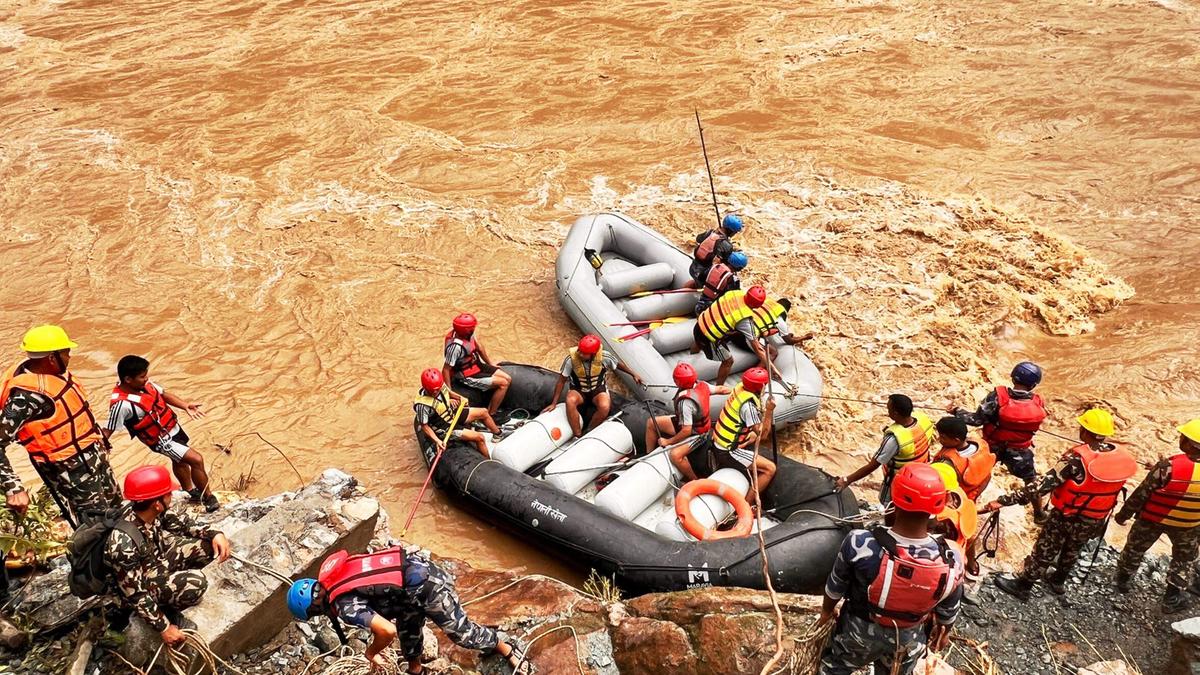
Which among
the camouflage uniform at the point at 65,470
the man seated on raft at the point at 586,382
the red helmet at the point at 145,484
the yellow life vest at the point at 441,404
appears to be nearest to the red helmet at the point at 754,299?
the man seated on raft at the point at 586,382

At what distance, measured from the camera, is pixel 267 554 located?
4129 mm

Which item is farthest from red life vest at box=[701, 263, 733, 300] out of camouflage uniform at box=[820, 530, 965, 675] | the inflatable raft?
camouflage uniform at box=[820, 530, 965, 675]

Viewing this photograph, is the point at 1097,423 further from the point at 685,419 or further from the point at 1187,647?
the point at 685,419

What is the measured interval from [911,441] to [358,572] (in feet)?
10.6

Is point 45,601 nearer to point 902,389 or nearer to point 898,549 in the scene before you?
point 898,549

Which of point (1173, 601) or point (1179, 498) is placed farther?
point (1173, 601)

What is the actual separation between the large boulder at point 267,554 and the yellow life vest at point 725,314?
10.6 feet

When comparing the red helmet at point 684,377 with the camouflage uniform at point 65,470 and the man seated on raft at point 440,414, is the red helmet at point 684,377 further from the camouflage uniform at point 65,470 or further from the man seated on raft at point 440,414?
the camouflage uniform at point 65,470

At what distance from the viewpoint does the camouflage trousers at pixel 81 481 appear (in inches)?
178

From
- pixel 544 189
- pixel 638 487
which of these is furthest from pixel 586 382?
pixel 544 189

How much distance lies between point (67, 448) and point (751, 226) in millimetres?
7605

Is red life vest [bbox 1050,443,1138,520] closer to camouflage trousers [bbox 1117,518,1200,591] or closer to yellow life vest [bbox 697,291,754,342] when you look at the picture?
camouflage trousers [bbox 1117,518,1200,591]

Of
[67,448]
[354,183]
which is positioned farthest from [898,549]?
[354,183]

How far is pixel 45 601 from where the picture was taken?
13.0 ft
